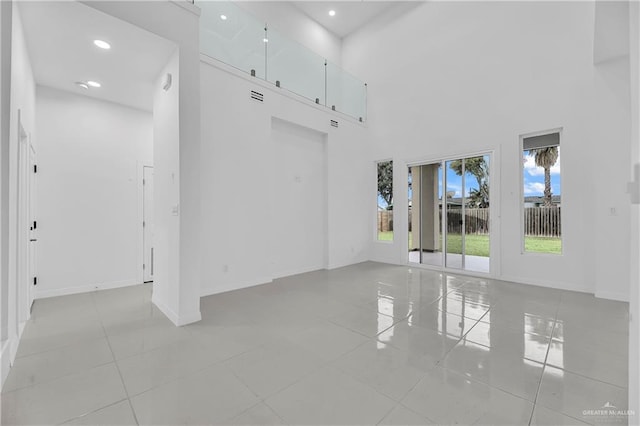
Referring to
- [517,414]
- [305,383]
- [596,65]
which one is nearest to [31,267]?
[305,383]

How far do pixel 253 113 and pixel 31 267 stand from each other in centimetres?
394

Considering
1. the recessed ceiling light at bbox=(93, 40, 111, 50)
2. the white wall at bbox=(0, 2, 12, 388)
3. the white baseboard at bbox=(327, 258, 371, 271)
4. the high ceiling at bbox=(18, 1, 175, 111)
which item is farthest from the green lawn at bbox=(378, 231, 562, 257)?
the white wall at bbox=(0, 2, 12, 388)

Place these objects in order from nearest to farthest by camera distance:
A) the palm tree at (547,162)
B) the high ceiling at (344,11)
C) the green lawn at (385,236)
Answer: the palm tree at (547,162)
the green lawn at (385,236)
the high ceiling at (344,11)

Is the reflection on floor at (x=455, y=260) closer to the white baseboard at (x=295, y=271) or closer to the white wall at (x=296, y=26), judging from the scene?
the white baseboard at (x=295, y=271)

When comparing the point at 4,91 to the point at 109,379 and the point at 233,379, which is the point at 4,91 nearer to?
the point at 109,379

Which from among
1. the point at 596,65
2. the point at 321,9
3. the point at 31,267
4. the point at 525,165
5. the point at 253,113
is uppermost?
the point at 321,9

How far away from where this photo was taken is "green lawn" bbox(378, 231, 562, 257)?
4740 mm

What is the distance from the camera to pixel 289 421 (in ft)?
5.49

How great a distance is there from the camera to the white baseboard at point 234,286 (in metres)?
4.26

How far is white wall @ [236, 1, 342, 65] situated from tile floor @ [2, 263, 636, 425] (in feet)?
21.0

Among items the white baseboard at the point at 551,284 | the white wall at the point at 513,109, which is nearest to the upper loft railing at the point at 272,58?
the white wall at the point at 513,109

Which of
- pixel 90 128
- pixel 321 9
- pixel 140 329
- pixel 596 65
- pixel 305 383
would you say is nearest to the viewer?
pixel 305 383

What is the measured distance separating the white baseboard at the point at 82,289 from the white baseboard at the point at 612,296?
7484 millimetres

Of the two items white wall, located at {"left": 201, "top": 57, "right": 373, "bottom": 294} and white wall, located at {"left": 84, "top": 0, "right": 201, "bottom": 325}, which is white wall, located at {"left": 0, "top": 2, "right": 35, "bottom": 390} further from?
white wall, located at {"left": 201, "top": 57, "right": 373, "bottom": 294}
